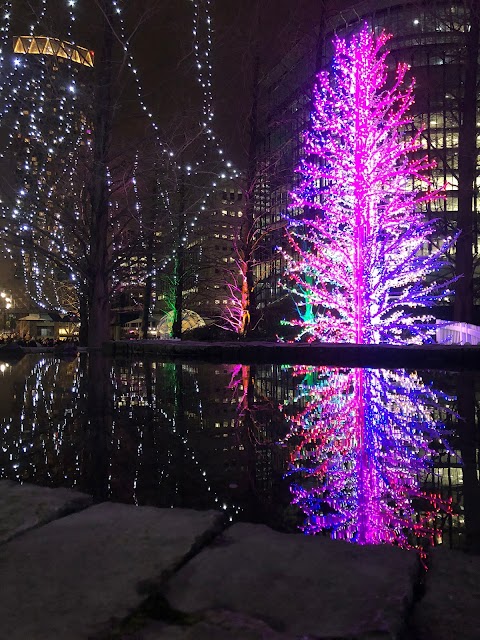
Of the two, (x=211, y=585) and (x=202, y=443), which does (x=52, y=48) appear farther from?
(x=211, y=585)

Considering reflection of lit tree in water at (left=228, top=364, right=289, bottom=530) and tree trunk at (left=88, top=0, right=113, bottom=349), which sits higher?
tree trunk at (left=88, top=0, right=113, bottom=349)

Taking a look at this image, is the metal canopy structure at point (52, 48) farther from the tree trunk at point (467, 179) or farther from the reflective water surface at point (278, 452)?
the tree trunk at point (467, 179)

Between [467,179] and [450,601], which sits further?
[467,179]

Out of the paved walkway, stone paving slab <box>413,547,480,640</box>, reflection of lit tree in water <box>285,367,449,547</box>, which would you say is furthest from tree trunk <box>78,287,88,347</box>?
stone paving slab <box>413,547,480,640</box>

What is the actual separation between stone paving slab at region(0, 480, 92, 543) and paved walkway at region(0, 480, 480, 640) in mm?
23

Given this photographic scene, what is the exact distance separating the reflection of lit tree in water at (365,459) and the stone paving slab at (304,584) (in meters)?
0.44

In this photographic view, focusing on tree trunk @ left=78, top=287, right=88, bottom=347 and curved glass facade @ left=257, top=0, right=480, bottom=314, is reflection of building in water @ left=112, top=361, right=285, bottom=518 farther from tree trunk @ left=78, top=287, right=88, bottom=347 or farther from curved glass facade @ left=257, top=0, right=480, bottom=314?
tree trunk @ left=78, top=287, right=88, bottom=347

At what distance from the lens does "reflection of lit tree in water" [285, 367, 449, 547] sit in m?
2.44

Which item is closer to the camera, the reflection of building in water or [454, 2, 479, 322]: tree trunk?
the reflection of building in water

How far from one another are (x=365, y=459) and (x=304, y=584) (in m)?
2.10

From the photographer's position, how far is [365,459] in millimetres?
3600

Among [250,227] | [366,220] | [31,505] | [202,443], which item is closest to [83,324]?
[250,227]

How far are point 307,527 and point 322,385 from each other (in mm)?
5388

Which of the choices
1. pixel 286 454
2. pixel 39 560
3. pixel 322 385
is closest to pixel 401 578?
pixel 39 560
